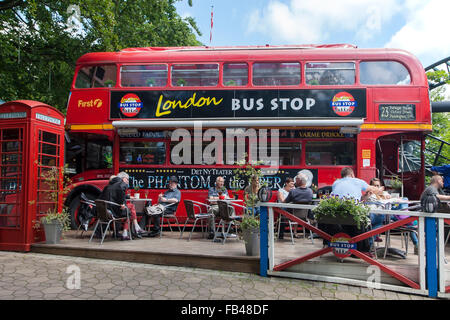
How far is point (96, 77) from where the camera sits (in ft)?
27.9

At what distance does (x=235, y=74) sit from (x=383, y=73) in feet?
11.0

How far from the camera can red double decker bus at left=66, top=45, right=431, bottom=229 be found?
7.79 m

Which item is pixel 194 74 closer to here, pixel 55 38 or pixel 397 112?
pixel 397 112

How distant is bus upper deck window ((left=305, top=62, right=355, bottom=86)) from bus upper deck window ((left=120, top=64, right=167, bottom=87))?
3429 mm

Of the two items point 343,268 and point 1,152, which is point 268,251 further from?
point 1,152

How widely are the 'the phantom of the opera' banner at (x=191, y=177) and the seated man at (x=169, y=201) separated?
0.52m

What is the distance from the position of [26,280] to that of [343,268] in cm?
405

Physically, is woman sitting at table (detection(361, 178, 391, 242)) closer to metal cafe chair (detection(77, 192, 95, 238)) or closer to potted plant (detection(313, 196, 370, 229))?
potted plant (detection(313, 196, 370, 229))

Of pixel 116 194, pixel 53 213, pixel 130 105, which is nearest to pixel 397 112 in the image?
pixel 130 105

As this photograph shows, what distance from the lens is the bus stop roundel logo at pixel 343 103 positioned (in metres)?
7.77

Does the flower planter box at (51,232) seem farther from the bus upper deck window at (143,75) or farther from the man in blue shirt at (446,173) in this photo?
the man in blue shirt at (446,173)

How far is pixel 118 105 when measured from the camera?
8227mm

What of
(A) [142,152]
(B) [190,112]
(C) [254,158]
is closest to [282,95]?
(C) [254,158]

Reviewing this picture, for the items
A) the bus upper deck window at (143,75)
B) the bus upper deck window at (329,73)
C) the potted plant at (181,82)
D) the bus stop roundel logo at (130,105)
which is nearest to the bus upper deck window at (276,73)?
the bus upper deck window at (329,73)
